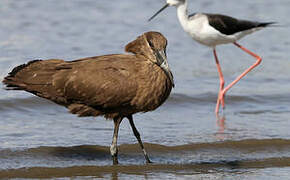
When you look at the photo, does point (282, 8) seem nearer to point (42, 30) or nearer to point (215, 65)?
point (215, 65)

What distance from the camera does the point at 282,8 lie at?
16562 millimetres

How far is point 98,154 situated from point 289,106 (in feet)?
12.8

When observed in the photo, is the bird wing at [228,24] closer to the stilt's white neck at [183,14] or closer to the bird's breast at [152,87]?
the stilt's white neck at [183,14]

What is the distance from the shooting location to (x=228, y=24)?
12.4m

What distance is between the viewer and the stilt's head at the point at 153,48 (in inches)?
290

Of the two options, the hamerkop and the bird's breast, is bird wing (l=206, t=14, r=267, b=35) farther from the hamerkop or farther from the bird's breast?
the bird's breast

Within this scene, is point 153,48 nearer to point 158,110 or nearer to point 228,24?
point 158,110

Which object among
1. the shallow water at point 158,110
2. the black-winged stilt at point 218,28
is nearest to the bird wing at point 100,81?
the shallow water at point 158,110

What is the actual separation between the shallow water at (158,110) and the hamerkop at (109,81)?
0.72m

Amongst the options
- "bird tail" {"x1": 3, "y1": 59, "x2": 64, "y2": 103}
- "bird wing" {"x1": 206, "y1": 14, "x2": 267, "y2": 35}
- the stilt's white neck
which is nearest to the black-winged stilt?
"bird wing" {"x1": 206, "y1": 14, "x2": 267, "y2": 35}

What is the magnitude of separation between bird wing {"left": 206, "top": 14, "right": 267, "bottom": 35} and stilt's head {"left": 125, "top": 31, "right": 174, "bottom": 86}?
482 cm

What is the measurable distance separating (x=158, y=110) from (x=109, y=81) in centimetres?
340

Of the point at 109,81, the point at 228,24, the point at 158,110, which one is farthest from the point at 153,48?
the point at 228,24

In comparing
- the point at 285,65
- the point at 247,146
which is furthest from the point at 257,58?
the point at 247,146
